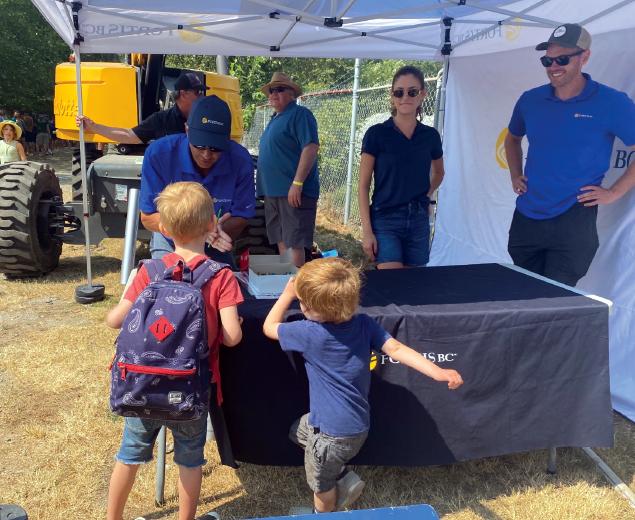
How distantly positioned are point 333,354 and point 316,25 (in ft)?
9.34

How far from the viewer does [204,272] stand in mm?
2059

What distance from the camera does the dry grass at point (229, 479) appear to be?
2.61 m

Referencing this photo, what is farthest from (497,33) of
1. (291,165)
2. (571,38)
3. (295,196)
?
(295,196)

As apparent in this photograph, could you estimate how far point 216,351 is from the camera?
2.16 metres

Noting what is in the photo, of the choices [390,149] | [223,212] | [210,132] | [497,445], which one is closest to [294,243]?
[390,149]

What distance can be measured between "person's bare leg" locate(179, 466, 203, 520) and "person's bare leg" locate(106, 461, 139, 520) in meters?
0.18

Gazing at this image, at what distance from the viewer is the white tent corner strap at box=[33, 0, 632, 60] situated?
12.4ft

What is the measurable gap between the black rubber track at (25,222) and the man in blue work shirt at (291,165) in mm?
2321

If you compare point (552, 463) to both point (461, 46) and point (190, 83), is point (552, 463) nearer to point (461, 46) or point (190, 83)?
point (190, 83)

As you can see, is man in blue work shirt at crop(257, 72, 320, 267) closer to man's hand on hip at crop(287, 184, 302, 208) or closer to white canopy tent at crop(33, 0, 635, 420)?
man's hand on hip at crop(287, 184, 302, 208)

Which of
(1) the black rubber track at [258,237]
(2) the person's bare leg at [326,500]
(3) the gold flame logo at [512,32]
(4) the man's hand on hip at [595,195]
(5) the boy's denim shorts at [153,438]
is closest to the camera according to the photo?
(5) the boy's denim shorts at [153,438]

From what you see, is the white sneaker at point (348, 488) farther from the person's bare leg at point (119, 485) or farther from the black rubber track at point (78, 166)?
the black rubber track at point (78, 166)

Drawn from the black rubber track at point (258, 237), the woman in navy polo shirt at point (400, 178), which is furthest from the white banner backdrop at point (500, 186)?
the black rubber track at point (258, 237)

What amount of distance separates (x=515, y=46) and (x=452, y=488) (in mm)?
3506
